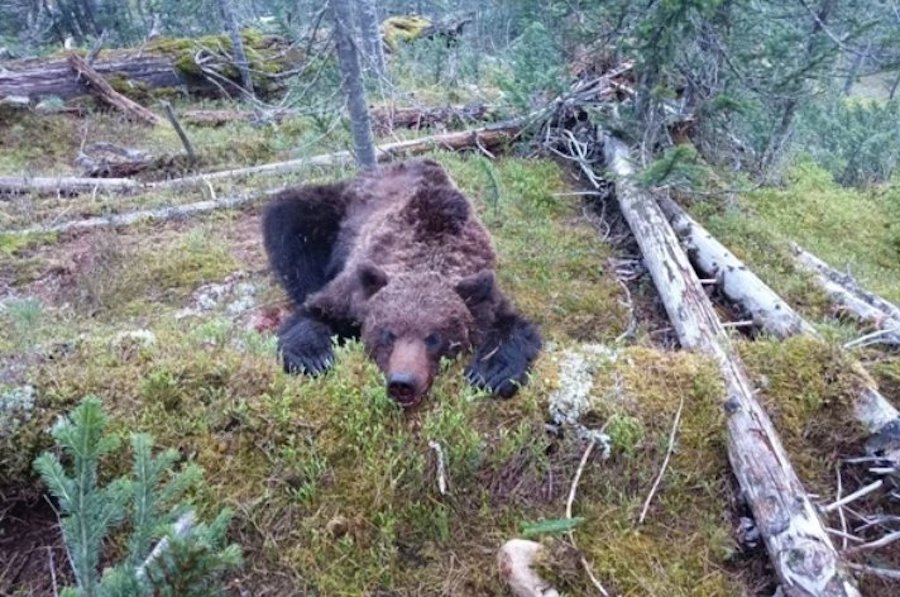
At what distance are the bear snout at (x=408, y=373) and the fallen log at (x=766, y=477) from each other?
154 cm

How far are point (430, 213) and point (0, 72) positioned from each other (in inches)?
431

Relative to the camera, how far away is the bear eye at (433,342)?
145 inches

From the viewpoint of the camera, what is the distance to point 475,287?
4008 mm

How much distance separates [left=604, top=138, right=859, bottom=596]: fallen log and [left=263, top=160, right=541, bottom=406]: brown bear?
1061mm

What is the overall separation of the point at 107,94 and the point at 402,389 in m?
11.7

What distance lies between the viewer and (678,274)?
5.17m

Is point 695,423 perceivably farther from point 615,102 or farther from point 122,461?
point 615,102

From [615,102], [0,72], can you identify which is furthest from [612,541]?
[0,72]


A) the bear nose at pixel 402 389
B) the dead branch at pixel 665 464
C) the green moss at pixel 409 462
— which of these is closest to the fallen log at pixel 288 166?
the green moss at pixel 409 462

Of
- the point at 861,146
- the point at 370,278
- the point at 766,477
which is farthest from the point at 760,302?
the point at 861,146

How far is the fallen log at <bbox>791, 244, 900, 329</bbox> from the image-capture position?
15.8 feet

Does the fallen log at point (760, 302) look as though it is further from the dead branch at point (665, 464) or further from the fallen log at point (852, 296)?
the dead branch at point (665, 464)

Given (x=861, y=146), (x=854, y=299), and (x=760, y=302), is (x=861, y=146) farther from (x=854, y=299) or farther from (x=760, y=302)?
(x=760, y=302)

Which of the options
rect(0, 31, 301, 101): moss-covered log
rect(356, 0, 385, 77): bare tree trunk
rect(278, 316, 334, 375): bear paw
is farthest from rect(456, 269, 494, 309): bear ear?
rect(356, 0, 385, 77): bare tree trunk
